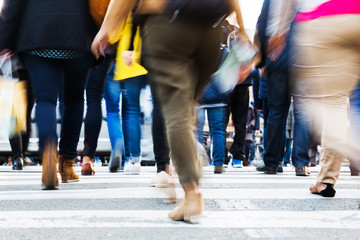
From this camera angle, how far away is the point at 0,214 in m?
2.56

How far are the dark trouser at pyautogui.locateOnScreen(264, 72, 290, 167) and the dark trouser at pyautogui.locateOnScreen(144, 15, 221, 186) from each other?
10.6ft

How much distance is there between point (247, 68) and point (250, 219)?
99 centimetres

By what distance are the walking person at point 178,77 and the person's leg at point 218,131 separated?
3429mm

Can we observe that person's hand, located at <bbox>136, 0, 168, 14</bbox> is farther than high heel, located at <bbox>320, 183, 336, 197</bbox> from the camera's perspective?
No

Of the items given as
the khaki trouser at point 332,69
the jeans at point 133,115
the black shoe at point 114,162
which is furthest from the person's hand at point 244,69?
the black shoe at point 114,162

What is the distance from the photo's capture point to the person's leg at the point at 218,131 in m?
5.86

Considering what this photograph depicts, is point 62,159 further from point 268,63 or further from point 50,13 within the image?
point 268,63

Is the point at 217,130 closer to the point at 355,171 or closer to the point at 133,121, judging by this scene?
the point at 133,121

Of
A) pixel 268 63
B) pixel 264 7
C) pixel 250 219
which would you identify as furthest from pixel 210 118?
pixel 250 219

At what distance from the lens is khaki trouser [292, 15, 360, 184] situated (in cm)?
291

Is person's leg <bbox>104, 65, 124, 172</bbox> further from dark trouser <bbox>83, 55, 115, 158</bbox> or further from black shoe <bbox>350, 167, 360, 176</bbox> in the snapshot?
black shoe <bbox>350, 167, 360, 176</bbox>

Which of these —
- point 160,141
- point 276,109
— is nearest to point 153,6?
point 160,141

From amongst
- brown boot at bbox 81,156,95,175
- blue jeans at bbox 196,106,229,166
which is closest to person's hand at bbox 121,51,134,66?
brown boot at bbox 81,156,95,175

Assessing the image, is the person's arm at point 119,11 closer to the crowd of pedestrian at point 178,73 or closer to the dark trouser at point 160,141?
the crowd of pedestrian at point 178,73
